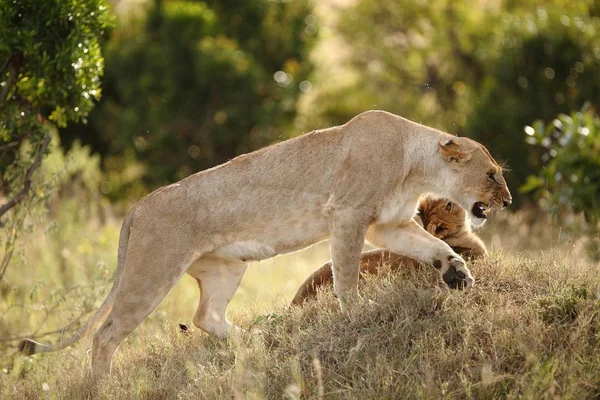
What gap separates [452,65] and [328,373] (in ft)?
57.3

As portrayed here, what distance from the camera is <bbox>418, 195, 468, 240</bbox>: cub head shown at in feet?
22.7

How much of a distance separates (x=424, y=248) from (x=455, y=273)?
12.4 inches

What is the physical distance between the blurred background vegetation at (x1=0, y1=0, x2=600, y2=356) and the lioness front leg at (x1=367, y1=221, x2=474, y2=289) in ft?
5.06

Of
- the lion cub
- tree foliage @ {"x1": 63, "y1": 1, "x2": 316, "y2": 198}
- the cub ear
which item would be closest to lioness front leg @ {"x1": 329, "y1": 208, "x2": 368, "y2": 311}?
the lion cub

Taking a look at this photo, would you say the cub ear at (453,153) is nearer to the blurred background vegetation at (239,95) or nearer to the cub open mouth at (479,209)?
the cub open mouth at (479,209)

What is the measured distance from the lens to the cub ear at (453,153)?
660 centimetres

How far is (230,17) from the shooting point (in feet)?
66.2

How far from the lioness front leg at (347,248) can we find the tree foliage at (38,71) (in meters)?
2.61

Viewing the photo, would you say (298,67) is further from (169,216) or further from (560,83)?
(169,216)

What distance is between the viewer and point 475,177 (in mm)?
6609

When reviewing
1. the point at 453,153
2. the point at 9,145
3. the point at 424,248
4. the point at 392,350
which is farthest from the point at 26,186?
the point at 392,350

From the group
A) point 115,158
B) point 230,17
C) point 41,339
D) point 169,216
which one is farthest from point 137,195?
point 169,216

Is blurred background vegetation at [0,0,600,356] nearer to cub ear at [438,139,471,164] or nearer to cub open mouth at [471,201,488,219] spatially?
cub open mouth at [471,201,488,219]

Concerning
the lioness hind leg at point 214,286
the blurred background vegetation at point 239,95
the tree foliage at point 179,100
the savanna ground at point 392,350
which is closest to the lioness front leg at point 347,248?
the savanna ground at point 392,350
